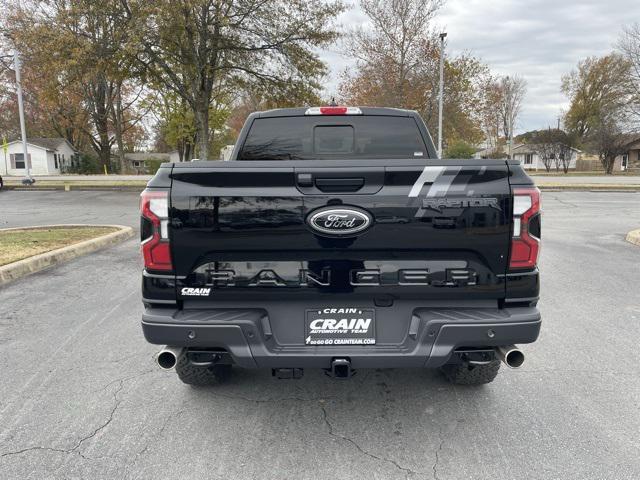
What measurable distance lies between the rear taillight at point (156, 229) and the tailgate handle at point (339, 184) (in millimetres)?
846

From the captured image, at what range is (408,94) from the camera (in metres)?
29.6

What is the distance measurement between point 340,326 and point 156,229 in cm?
115

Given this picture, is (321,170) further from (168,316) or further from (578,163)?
(578,163)

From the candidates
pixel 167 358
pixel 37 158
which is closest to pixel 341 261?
pixel 167 358

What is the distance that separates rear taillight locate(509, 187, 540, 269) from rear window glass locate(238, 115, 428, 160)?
1.76 metres

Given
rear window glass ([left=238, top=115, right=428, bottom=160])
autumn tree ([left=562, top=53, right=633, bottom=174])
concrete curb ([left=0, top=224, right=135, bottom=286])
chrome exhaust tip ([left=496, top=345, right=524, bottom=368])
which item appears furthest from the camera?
autumn tree ([left=562, top=53, right=633, bottom=174])

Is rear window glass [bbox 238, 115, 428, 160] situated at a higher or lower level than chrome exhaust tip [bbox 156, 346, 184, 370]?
higher

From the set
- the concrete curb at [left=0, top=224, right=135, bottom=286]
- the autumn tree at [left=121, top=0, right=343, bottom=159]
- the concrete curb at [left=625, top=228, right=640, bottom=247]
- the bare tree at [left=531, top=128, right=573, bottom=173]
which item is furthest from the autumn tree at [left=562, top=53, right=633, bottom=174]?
the concrete curb at [left=0, top=224, right=135, bottom=286]

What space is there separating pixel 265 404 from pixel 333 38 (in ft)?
72.1

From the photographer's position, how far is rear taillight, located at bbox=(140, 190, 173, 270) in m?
2.62

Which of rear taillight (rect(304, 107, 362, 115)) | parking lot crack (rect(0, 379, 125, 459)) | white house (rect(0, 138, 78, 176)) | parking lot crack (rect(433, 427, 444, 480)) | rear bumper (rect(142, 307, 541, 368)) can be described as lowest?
parking lot crack (rect(433, 427, 444, 480))

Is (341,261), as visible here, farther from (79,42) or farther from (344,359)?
(79,42)

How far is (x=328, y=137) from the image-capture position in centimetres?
429

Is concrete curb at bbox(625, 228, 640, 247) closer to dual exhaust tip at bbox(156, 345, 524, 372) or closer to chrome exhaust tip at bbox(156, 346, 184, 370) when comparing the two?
dual exhaust tip at bbox(156, 345, 524, 372)
